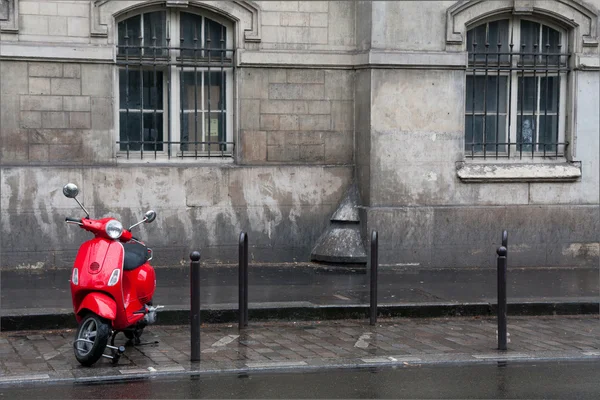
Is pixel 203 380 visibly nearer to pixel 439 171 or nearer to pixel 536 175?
pixel 439 171

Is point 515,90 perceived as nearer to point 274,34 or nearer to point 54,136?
point 274,34

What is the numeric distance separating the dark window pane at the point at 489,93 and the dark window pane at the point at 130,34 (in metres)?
4.72

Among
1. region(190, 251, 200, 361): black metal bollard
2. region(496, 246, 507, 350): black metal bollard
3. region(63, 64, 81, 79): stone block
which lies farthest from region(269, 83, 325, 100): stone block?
region(190, 251, 200, 361): black metal bollard

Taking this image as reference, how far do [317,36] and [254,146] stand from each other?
1.78m

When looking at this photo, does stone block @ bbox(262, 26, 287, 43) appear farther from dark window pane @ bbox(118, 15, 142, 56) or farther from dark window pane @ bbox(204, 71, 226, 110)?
dark window pane @ bbox(118, 15, 142, 56)

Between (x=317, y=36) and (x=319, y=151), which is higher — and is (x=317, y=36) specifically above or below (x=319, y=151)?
above

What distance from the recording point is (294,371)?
798 centimetres

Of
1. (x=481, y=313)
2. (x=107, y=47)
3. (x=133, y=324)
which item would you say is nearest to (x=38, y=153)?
(x=107, y=47)

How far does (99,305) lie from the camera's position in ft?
26.2

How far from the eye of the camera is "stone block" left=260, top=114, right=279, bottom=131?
13781 millimetres

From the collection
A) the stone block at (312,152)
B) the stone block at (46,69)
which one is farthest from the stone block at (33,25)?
the stone block at (312,152)

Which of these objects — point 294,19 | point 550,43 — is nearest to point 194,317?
point 294,19

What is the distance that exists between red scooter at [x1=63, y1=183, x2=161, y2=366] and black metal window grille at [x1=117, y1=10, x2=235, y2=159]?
5316 millimetres

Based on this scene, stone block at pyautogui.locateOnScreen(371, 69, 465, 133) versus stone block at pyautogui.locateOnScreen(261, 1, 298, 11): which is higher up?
stone block at pyautogui.locateOnScreen(261, 1, 298, 11)
